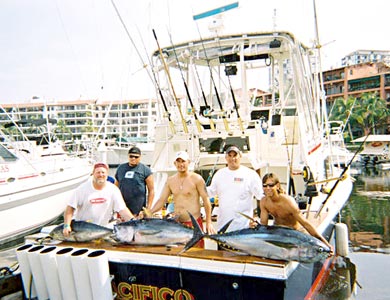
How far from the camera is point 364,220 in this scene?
36.5 feet

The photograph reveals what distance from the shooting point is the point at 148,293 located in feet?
11.4

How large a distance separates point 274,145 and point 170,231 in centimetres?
408

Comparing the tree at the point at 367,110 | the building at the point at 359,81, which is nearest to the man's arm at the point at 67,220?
the tree at the point at 367,110

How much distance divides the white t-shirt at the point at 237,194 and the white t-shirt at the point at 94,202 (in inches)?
43.7

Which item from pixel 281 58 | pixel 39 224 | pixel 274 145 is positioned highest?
pixel 281 58

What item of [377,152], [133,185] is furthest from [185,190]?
[377,152]

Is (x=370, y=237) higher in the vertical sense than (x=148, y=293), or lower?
lower

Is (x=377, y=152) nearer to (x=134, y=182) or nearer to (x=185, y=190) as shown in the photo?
(x=134, y=182)

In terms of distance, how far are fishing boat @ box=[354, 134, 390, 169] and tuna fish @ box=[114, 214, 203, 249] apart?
26174 mm

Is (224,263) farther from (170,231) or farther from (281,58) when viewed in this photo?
(281,58)

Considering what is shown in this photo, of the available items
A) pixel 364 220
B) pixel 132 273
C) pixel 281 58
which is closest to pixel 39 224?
pixel 132 273

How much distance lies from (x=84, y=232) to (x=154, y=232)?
0.77 m

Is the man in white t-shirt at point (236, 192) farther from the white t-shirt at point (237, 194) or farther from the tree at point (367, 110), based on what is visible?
the tree at point (367, 110)

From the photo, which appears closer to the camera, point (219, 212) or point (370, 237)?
point (219, 212)
